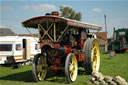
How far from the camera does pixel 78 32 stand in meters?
10.2

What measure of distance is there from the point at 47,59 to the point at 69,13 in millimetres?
28432

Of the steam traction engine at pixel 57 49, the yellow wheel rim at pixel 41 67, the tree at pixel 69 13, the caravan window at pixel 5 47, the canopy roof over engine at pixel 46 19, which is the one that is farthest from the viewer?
the tree at pixel 69 13

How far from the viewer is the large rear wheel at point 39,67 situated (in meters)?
8.22

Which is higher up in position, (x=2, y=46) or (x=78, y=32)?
(x=78, y=32)

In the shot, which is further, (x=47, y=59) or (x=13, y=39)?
(x=13, y=39)

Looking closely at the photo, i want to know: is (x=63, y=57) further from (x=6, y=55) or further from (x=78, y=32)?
(x=6, y=55)

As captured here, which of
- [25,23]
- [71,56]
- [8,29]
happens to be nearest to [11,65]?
[25,23]

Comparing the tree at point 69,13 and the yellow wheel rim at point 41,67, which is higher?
the tree at point 69,13

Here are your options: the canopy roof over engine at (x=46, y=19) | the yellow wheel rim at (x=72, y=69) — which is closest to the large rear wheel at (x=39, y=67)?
the yellow wheel rim at (x=72, y=69)

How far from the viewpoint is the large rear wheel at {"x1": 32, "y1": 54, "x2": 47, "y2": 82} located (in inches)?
324

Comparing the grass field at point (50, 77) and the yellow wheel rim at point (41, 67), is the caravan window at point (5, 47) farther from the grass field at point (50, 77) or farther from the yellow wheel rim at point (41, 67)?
the yellow wheel rim at point (41, 67)

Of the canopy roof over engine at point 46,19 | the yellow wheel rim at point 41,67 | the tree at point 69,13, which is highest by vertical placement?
the tree at point 69,13

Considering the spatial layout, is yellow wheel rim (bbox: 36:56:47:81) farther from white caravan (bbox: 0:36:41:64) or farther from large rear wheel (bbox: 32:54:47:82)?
white caravan (bbox: 0:36:41:64)

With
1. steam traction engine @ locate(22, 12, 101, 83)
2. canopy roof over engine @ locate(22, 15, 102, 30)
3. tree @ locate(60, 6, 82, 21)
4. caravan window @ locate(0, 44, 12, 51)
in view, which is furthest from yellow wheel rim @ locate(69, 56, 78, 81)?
tree @ locate(60, 6, 82, 21)
